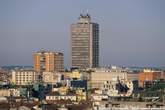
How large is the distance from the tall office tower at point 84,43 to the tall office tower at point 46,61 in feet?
21.4

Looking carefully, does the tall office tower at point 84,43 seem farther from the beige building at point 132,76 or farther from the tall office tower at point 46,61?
the beige building at point 132,76

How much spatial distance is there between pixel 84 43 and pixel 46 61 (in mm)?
10859

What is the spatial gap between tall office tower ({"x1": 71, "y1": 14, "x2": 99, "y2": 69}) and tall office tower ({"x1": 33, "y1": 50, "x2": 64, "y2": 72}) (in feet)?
21.4

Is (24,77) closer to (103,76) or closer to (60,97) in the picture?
(103,76)

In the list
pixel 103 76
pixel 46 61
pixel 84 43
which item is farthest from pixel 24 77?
pixel 84 43

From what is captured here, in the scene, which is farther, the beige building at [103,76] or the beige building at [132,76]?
the beige building at [132,76]

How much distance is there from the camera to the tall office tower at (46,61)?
9819 centimetres

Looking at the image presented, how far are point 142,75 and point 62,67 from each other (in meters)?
15.2

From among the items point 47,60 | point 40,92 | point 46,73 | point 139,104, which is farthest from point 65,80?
point 139,104

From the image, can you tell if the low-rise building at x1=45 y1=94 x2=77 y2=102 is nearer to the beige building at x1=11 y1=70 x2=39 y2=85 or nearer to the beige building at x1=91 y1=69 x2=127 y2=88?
the beige building at x1=91 y1=69 x2=127 y2=88

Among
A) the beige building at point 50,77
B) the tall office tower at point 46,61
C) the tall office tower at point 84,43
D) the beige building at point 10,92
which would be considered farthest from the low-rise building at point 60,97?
the tall office tower at point 84,43

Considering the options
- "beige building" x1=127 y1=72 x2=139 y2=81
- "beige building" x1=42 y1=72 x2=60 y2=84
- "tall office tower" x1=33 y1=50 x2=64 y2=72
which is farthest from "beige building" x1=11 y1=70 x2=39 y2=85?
"beige building" x1=127 y1=72 x2=139 y2=81

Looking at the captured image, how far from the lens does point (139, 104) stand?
86.8 ft

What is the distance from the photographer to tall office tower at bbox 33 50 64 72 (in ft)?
322
